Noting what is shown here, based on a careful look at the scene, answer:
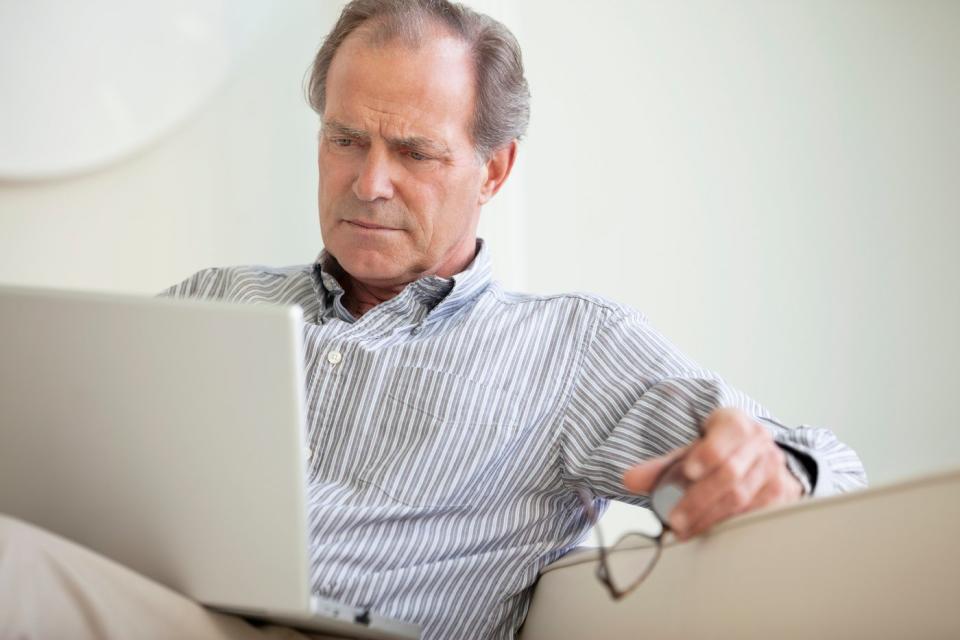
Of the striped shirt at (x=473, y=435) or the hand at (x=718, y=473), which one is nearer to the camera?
the hand at (x=718, y=473)

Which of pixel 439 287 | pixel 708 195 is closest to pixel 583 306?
pixel 439 287

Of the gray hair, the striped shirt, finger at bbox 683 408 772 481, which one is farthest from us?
the gray hair

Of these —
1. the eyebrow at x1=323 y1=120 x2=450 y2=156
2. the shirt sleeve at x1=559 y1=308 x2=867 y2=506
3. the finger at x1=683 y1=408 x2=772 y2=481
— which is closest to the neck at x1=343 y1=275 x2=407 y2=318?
the eyebrow at x1=323 y1=120 x2=450 y2=156

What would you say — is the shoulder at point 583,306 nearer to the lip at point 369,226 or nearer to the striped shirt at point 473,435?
the striped shirt at point 473,435

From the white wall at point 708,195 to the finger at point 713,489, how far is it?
4.27 feet

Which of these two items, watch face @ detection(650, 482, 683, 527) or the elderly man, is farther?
the elderly man

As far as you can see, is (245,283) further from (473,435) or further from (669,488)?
(669,488)

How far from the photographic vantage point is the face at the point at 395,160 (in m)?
1.63

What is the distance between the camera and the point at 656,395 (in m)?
1.40

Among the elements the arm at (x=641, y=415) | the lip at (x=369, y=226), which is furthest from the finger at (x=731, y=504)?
the lip at (x=369, y=226)

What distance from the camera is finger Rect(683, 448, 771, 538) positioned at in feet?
3.43

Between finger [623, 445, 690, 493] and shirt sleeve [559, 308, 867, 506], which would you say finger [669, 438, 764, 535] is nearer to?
finger [623, 445, 690, 493]

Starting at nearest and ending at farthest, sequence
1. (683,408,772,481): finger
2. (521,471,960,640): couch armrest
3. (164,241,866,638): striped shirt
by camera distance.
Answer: (521,471,960,640): couch armrest
(683,408,772,481): finger
(164,241,866,638): striped shirt

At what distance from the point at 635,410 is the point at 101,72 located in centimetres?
145
